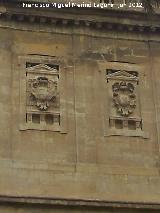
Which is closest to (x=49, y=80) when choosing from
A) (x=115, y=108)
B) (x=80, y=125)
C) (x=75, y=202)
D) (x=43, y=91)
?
(x=43, y=91)

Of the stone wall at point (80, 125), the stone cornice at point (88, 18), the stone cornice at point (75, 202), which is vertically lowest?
the stone cornice at point (75, 202)

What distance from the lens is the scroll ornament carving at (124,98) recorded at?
60.0 feet

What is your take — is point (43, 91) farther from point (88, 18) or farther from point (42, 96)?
point (88, 18)

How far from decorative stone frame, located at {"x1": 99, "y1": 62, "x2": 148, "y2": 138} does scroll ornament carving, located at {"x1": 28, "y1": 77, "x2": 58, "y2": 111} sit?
3.85 feet

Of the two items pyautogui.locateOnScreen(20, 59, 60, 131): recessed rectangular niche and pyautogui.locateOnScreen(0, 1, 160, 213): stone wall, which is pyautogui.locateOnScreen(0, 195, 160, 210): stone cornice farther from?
pyautogui.locateOnScreen(20, 59, 60, 131): recessed rectangular niche

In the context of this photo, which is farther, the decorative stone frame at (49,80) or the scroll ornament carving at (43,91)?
the scroll ornament carving at (43,91)

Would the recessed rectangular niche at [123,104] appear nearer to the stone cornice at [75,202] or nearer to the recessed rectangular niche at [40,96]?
the recessed rectangular niche at [40,96]

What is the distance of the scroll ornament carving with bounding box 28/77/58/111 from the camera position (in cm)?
1790

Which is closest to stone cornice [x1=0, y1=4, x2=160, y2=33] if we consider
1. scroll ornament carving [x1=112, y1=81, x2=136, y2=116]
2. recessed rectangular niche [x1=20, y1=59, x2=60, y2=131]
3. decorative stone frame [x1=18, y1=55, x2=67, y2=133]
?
decorative stone frame [x1=18, y1=55, x2=67, y2=133]

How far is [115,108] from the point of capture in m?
18.3

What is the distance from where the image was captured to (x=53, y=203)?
16828 millimetres

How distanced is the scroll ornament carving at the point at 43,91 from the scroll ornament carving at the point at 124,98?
1344mm

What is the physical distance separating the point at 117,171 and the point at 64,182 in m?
1.19

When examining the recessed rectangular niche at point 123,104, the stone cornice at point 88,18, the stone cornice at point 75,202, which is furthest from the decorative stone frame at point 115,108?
the stone cornice at point 75,202
